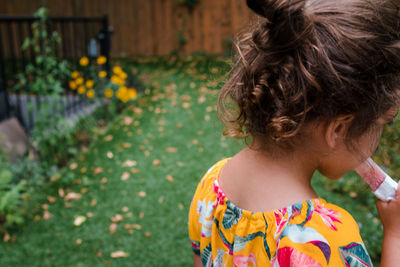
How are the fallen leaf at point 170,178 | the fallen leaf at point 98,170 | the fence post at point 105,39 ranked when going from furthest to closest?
1. the fence post at point 105,39
2. the fallen leaf at point 98,170
3. the fallen leaf at point 170,178

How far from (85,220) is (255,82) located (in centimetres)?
252

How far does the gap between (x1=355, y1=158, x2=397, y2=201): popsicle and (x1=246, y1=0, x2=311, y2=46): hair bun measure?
418 millimetres

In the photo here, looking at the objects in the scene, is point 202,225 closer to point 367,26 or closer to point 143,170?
point 367,26

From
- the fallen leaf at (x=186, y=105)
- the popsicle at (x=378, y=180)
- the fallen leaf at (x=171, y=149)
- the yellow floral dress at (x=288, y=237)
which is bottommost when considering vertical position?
the fallen leaf at (x=171, y=149)

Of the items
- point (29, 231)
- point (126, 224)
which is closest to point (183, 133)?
point (126, 224)

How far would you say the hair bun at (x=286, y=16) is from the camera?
2.81 ft

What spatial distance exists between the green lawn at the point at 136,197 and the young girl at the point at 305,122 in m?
0.35

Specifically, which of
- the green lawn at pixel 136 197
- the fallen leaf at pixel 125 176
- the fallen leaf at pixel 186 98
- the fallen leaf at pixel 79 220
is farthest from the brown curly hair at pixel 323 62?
the fallen leaf at pixel 186 98

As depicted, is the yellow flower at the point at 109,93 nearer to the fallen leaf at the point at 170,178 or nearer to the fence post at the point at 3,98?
the fence post at the point at 3,98

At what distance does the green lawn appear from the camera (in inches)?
108

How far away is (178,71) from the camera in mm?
8086

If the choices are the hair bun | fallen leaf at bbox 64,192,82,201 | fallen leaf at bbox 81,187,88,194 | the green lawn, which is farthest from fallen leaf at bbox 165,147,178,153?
the hair bun

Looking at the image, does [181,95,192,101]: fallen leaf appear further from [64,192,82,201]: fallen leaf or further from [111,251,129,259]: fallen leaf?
[111,251,129,259]: fallen leaf

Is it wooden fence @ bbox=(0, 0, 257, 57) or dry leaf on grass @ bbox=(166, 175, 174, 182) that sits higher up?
wooden fence @ bbox=(0, 0, 257, 57)
